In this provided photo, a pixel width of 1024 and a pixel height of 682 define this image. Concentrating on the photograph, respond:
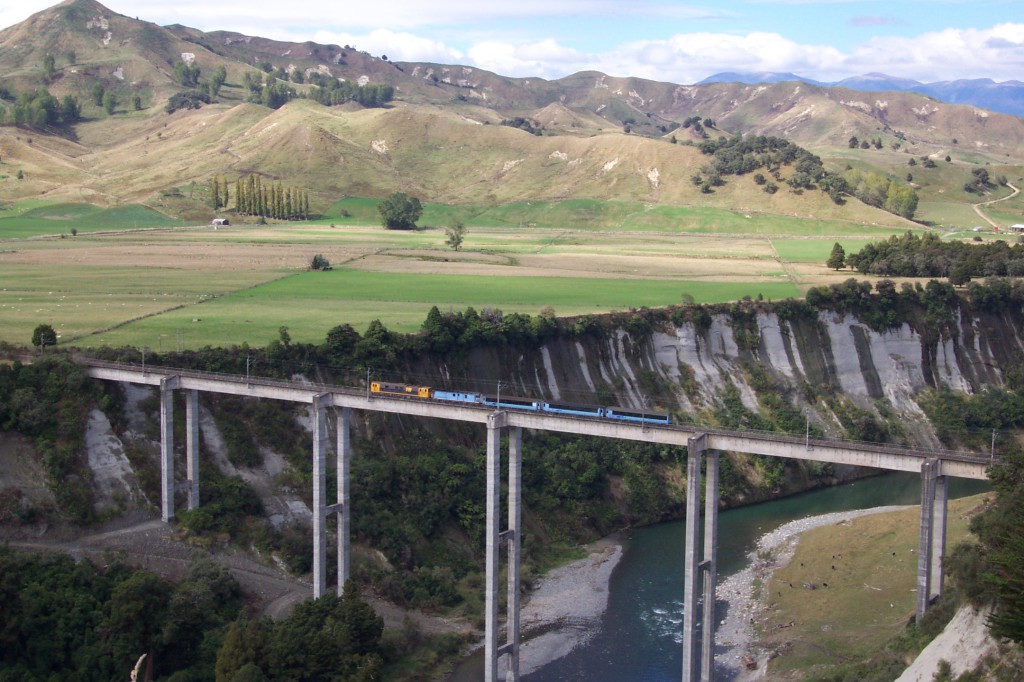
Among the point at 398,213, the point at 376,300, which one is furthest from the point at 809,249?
the point at 376,300

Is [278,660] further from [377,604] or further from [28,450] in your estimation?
[28,450]

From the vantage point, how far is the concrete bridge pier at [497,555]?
183ft

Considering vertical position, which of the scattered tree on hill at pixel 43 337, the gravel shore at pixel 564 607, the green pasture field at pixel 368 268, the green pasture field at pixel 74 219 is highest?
the green pasture field at pixel 74 219

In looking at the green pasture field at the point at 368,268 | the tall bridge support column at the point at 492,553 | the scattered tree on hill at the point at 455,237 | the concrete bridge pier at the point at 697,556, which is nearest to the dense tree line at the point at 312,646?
the tall bridge support column at the point at 492,553

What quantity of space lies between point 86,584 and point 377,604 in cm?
1507

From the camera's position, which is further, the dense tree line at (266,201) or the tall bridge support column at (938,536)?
the dense tree line at (266,201)

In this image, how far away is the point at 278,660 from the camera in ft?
167

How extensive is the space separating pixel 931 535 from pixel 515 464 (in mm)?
19874

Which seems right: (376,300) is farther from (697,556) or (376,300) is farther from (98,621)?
(697,556)

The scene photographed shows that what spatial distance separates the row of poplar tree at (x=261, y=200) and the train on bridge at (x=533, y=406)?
130 meters

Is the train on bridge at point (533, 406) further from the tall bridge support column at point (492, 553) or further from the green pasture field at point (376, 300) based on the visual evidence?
the green pasture field at point (376, 300)

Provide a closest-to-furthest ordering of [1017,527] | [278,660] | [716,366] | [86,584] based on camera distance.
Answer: [1017,527]
[278,660]
[86,584]
[716,366]

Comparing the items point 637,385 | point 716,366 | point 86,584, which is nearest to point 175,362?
point 86,584

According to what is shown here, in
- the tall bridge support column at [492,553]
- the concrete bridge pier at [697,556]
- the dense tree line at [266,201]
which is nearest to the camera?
the concrete bridge pier at [697,556]
